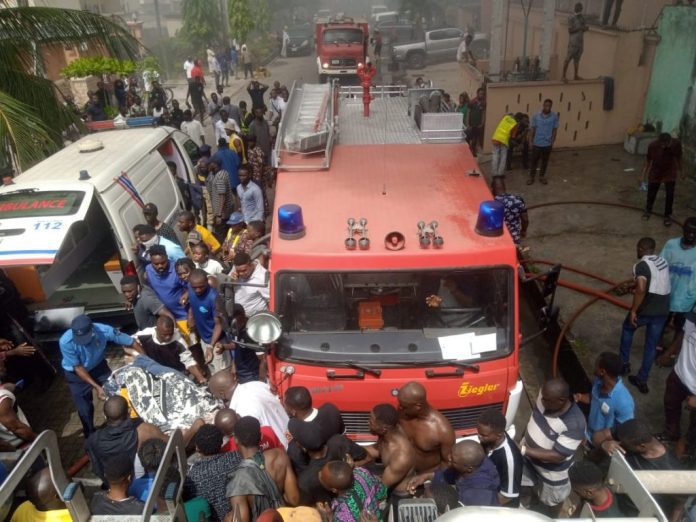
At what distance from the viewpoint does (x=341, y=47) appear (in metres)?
22.2

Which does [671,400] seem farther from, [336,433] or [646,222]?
[646,222]

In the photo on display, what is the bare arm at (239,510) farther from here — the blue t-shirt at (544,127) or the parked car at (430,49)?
the parked car at (430,49)

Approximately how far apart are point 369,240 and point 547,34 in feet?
41.2

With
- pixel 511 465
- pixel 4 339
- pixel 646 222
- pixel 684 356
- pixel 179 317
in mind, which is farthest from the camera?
pixel 646 222

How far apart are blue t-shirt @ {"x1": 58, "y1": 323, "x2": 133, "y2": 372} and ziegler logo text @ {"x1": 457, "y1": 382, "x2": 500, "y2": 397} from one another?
3.29m

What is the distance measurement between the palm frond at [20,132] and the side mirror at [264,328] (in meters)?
4.38

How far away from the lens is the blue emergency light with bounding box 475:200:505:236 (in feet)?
14.0

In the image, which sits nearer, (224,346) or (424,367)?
(424,367)

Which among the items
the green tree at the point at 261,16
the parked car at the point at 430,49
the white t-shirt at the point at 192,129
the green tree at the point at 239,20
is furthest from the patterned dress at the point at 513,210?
the green tree at the point at 261,16

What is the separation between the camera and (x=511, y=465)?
380 cm

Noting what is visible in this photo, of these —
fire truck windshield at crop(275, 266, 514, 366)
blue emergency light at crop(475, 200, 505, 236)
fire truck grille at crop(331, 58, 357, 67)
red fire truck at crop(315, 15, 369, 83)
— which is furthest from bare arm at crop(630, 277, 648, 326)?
fire truck grille at crop(331, 58, 357, 67)

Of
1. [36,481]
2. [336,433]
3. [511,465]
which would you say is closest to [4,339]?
[36,481]

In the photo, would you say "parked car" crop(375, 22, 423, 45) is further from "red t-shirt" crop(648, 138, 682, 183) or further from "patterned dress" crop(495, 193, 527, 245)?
"patterned dress" crop(495, 193, 527, 245)

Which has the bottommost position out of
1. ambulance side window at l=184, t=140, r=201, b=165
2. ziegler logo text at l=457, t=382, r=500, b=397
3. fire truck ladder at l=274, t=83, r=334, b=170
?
ziegler logo text at l=457, t=382, r=500, b=397
